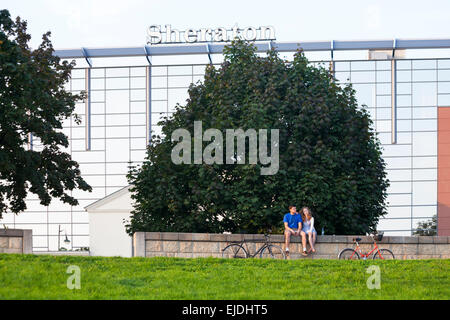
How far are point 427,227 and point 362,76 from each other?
39.7 ft

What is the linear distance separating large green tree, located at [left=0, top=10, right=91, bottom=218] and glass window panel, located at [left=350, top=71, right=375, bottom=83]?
92.1 ft

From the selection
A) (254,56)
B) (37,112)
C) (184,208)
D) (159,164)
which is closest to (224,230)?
(184,208)

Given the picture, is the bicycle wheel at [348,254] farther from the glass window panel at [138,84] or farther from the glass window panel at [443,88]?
the glass window panel at [138,84]

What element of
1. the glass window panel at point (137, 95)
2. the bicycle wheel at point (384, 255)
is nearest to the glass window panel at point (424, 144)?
the glass window panel at point (137, 95)

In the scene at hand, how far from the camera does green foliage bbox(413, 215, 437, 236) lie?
50.2 metres

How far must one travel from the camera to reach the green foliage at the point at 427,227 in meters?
50.2

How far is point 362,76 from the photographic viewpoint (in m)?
52.4

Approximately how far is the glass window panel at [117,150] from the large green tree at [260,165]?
1102 inches

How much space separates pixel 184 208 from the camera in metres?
23.8

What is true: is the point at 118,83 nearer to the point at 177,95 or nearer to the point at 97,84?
the point at 97,84

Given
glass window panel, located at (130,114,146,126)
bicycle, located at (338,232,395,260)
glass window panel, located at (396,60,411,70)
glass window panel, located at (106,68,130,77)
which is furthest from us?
glass window panel, located at (106,68,130,77)

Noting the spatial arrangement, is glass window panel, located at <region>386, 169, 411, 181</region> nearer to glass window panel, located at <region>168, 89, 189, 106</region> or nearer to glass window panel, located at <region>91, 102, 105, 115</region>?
glass window panel, located at <region>168, 89, 189, 106</region>

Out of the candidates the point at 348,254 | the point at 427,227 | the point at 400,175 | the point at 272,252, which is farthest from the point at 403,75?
the point at 272,252

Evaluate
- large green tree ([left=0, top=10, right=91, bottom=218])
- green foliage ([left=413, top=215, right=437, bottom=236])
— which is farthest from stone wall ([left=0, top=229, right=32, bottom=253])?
green foliage ([left=413, top=215, right=437, bottom=236])
